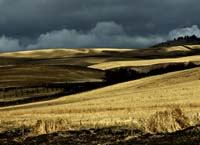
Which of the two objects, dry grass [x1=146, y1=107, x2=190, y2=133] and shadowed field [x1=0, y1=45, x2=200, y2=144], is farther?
shadowed field [x1=0, y1=45, x2=200, y2=144]

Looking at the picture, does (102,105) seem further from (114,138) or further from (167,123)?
(114,138)

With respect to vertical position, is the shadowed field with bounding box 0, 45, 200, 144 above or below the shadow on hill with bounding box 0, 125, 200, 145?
below

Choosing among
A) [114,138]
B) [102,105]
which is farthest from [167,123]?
[102,105]

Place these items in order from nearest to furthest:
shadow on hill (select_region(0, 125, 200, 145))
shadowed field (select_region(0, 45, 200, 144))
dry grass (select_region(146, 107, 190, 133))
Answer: shadow on hill (select_region(0, 125, 200, 145)) → dry grass (select_region(146, 107, 190, 133)) → shadowed field (select_region(0, 45, 200, 144))

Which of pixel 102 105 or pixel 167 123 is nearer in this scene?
pixel 167 123

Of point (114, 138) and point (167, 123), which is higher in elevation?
point (167, 123)

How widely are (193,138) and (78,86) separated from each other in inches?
2584

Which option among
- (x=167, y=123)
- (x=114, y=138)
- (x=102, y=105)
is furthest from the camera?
(x=102, y=105)

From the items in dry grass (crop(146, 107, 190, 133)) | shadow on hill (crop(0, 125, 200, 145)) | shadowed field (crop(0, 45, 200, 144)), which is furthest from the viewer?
shadowed field (crop(0, 45, 200, 144))

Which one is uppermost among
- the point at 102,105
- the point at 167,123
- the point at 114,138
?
the point at 167,123

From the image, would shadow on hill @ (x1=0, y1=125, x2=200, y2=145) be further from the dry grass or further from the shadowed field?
the dry grass

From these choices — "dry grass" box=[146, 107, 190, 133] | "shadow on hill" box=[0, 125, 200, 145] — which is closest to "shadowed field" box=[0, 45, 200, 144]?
"dry grass" box=[146, 107, 190, 133]

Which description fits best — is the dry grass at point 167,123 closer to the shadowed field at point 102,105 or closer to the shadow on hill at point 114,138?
the shadowed field at point 102,105

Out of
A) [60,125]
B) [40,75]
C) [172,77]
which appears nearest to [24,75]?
[40,75]
